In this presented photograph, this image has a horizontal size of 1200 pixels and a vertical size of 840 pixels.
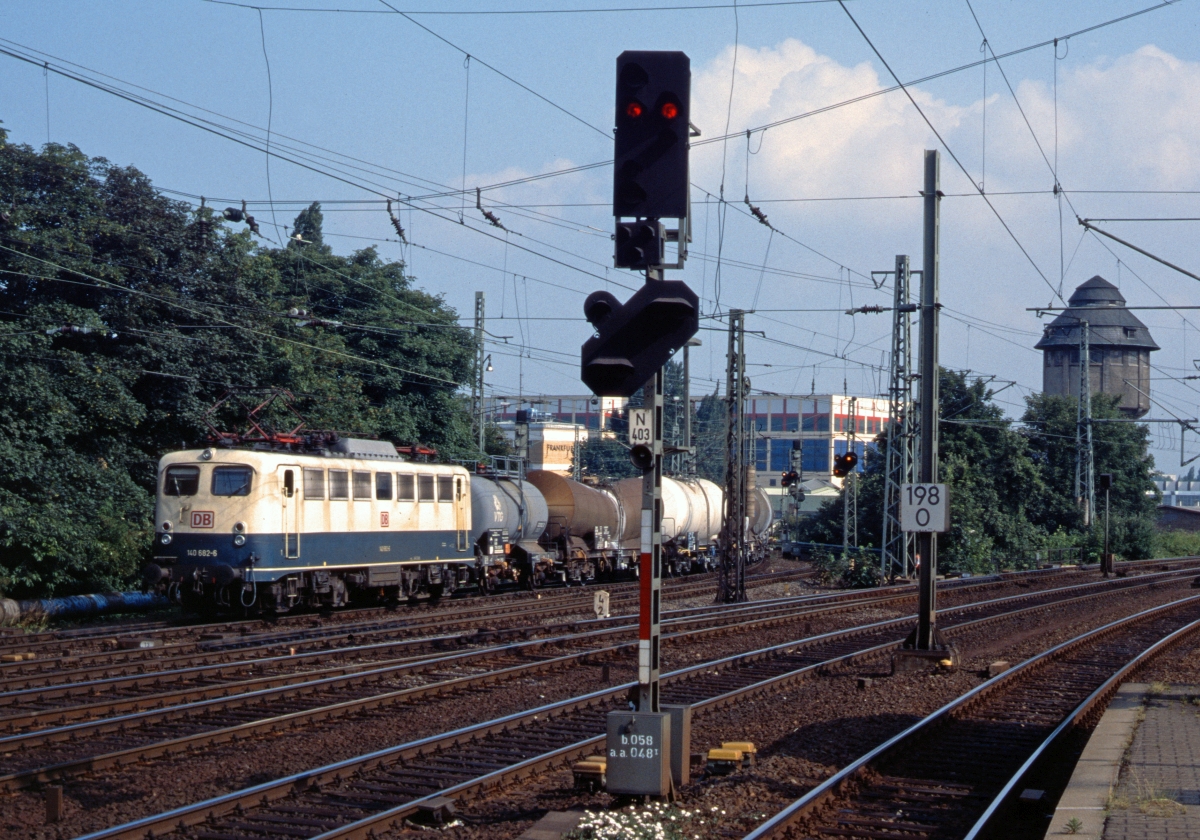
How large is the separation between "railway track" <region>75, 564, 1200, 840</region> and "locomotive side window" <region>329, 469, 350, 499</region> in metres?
10.3

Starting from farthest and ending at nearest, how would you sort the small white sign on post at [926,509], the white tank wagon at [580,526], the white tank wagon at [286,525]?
1. the white tank wagon at [580,526]
2. the white tank wagon at [286,525]
3. the small white sign on post at [926,509]

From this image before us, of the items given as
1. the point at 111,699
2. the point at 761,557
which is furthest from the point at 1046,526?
the point at 111,699

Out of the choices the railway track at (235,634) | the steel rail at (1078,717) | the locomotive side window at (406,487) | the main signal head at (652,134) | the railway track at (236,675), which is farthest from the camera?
the locomotive side window at (406,487)

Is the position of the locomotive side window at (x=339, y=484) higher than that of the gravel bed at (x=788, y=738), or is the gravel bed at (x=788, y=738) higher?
the locomotive side window at (x=339, y=484)

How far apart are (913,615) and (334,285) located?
29.0m

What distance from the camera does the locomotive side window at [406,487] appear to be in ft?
87.6

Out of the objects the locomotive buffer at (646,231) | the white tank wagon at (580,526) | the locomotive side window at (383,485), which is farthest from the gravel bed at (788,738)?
the white tank wagon at (580,526)

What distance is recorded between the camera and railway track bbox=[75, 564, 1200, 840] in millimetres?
8305

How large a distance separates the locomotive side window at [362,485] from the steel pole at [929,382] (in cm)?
1218

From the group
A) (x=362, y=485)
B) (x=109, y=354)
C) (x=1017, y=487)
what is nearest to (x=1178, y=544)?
(x=1017, y=487)

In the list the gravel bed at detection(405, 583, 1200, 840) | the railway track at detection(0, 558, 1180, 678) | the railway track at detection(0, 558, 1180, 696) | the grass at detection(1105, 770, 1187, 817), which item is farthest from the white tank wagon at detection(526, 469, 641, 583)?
the grass at detection(1105, 770, 1187, 817)

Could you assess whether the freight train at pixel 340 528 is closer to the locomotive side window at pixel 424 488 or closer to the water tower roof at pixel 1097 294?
the locomotive side window at pixel 424 488

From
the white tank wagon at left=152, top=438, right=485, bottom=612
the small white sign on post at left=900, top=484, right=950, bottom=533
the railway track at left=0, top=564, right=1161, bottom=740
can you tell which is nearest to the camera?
the railway track at left=0, top=564, right=1161, bottom=740

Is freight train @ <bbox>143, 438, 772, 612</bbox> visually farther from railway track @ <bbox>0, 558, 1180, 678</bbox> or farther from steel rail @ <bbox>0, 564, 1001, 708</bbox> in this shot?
steel rail @ <bbox>0, 564, 1001, 708</bbox>
